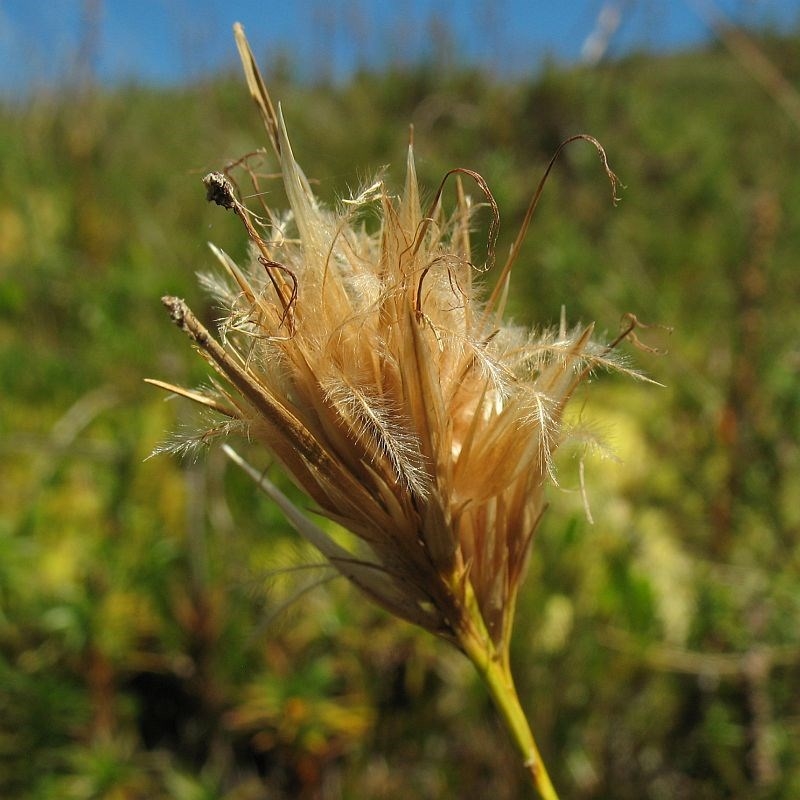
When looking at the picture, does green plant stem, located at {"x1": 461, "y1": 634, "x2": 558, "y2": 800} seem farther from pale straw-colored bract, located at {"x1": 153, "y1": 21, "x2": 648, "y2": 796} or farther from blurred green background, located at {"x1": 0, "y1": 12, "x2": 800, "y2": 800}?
blurred green background, located at {"x1": 0, "y1": 12, "x2": 800, "y2": 800}

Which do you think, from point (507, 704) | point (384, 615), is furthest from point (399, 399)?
point (384, 615)

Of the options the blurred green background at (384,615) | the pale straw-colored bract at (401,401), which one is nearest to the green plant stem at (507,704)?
the pale straw-colored bract at (401,401)

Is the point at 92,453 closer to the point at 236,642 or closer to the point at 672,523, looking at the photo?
the point at 236,642

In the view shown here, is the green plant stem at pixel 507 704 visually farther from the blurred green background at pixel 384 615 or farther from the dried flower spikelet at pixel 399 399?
the blurred green background at pixel 384 615

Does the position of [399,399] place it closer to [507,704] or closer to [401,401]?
[401,401]

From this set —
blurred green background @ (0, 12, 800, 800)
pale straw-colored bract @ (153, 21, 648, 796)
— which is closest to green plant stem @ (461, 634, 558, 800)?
pale straw-colored bract @ (153, 21, 648, 796)

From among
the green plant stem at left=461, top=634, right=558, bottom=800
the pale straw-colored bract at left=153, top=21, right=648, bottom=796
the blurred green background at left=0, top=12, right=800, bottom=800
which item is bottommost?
the blurred green background at left=0, top=12, right=800, bottom=800
